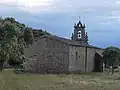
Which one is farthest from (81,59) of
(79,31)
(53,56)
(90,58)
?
(79,31)

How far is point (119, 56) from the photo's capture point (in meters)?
63.1

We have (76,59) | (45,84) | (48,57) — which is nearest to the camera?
(45,84)

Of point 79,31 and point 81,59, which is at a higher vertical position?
point 79,31

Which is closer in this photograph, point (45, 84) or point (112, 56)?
point (45, 84)

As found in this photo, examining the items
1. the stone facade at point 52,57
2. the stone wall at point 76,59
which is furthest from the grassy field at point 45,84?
the stone wall at point 76,59

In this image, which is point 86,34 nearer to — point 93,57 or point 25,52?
point 93,57

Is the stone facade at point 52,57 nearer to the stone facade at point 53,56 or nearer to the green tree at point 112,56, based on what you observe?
the stone facade at point 53,56

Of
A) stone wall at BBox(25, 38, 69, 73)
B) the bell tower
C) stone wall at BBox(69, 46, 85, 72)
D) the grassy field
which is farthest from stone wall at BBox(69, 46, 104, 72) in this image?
the grassy field

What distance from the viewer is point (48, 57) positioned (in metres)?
65.3

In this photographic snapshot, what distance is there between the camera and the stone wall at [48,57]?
64.1 metres

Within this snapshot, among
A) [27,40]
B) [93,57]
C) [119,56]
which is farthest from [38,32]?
[119,56]

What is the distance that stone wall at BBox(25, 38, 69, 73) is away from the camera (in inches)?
2522

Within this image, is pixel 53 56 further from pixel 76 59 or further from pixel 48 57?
pixel 76 59

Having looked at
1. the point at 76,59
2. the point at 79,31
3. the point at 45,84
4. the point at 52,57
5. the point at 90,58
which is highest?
the point at 79,31
